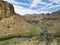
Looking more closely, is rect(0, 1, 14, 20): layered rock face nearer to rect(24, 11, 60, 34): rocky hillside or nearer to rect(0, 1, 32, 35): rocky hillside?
rect(0, 1, 32, 35): rocky hillside

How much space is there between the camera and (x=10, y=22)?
1049 centimetres

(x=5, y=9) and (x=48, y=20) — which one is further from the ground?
(x=5, y=9)

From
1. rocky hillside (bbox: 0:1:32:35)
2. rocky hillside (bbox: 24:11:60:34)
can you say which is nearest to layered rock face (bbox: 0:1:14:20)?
rocky hillside (bbox: 0:1:32:35)

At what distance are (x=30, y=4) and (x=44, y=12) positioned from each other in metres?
0.66

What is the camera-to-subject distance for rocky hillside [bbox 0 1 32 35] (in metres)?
10.4

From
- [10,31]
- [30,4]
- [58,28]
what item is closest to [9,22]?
[10,31]

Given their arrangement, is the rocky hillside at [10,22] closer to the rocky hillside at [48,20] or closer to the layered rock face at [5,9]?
the layered rock face at [5,9]

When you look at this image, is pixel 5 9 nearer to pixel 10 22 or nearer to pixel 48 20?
pixel 10 22

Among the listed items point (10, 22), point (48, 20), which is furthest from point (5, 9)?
point (48, 20)

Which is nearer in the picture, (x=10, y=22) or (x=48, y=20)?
(x=10, y=22)

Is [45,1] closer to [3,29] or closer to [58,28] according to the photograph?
[58,28]

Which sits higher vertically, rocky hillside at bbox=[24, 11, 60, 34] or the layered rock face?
the layered rock face

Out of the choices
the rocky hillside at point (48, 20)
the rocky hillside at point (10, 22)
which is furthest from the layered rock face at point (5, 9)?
the rocky hillside at point (48, 20)

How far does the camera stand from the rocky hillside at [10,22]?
408 inches
